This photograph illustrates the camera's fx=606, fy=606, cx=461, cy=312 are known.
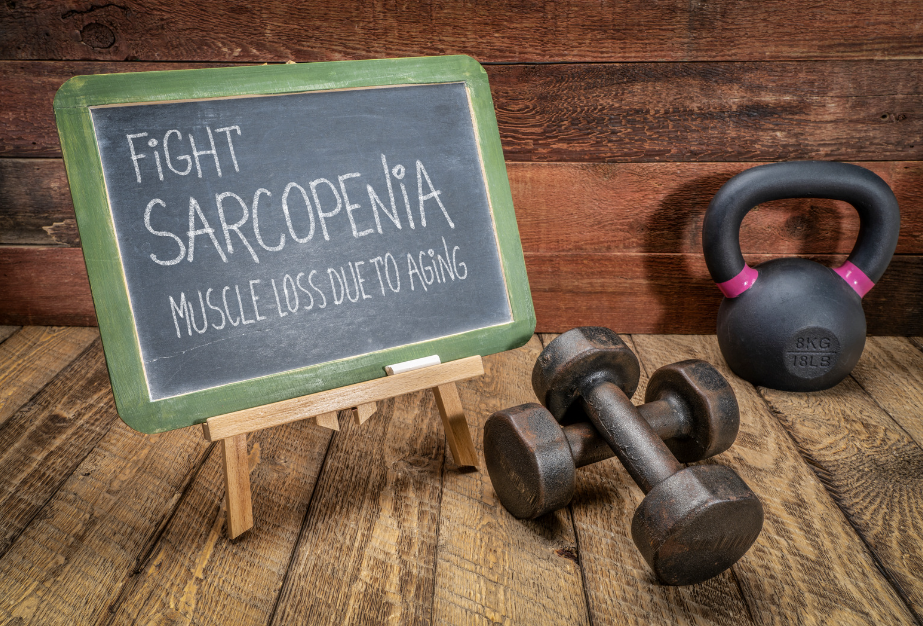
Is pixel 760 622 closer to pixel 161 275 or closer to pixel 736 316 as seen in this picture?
pixel 736 316

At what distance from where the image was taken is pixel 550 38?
4.97 feet

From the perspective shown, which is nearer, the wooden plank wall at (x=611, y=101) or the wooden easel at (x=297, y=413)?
the wooden easel at (x=297, y=413)

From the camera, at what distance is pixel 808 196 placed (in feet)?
4.63

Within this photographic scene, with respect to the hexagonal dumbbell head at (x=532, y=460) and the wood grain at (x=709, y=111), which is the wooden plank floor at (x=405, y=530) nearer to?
the hexagonal dumbbell head at (x=532, y=460)

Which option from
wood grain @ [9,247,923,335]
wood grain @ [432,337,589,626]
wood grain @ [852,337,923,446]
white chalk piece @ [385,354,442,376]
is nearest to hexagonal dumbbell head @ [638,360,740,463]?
wood grain @ [432,337,589,626]

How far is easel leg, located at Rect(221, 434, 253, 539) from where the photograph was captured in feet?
3.19

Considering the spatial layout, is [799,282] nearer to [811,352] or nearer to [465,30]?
[811,352]

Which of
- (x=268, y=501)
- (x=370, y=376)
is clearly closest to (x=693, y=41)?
(x=370, y=376)

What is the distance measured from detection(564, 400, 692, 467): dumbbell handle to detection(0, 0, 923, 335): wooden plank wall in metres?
0.69

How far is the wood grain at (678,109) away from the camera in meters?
1.53

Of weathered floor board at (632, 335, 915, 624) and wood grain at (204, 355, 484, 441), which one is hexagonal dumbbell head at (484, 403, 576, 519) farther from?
weathered floor board at (632, 335, 915, 624)

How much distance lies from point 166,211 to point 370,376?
15.9 inches

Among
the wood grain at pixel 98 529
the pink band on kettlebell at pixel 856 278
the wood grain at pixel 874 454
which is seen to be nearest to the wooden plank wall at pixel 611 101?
the pink band on kettlebell at pixel 856 278

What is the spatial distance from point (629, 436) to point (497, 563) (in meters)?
0.29
